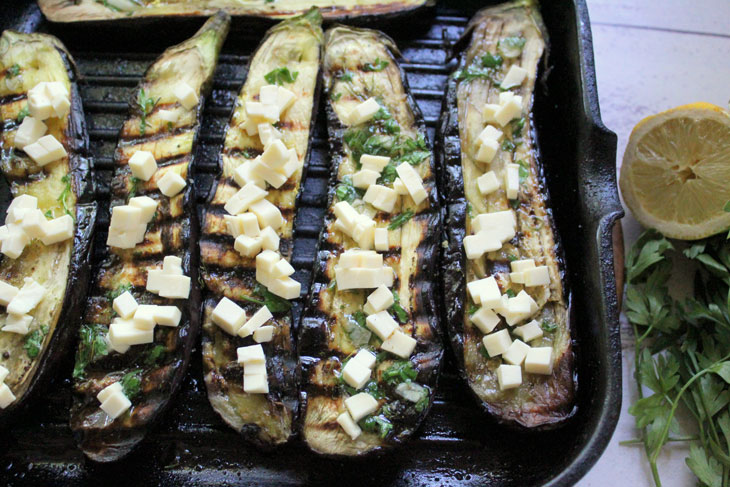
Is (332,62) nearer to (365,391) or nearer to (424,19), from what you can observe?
(424,19)

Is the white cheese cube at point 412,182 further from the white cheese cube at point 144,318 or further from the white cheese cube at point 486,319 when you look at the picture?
the white cheese cube at point 144,318

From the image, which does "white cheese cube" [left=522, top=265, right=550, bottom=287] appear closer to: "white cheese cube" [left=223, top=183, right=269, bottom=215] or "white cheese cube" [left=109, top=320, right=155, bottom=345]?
"white cheese cube" [left=223, top=183, right=269, bottom=215]

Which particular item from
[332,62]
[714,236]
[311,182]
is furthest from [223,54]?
[714,236]

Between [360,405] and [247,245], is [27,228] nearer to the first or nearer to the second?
[247,245]

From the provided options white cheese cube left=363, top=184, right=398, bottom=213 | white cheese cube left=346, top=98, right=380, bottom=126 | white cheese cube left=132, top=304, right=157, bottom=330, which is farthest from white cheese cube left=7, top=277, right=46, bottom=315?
white cheese cube left=346, top=98, right=380, bottom=126

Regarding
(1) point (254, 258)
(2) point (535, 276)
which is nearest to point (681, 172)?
(2) point (535, 276)
